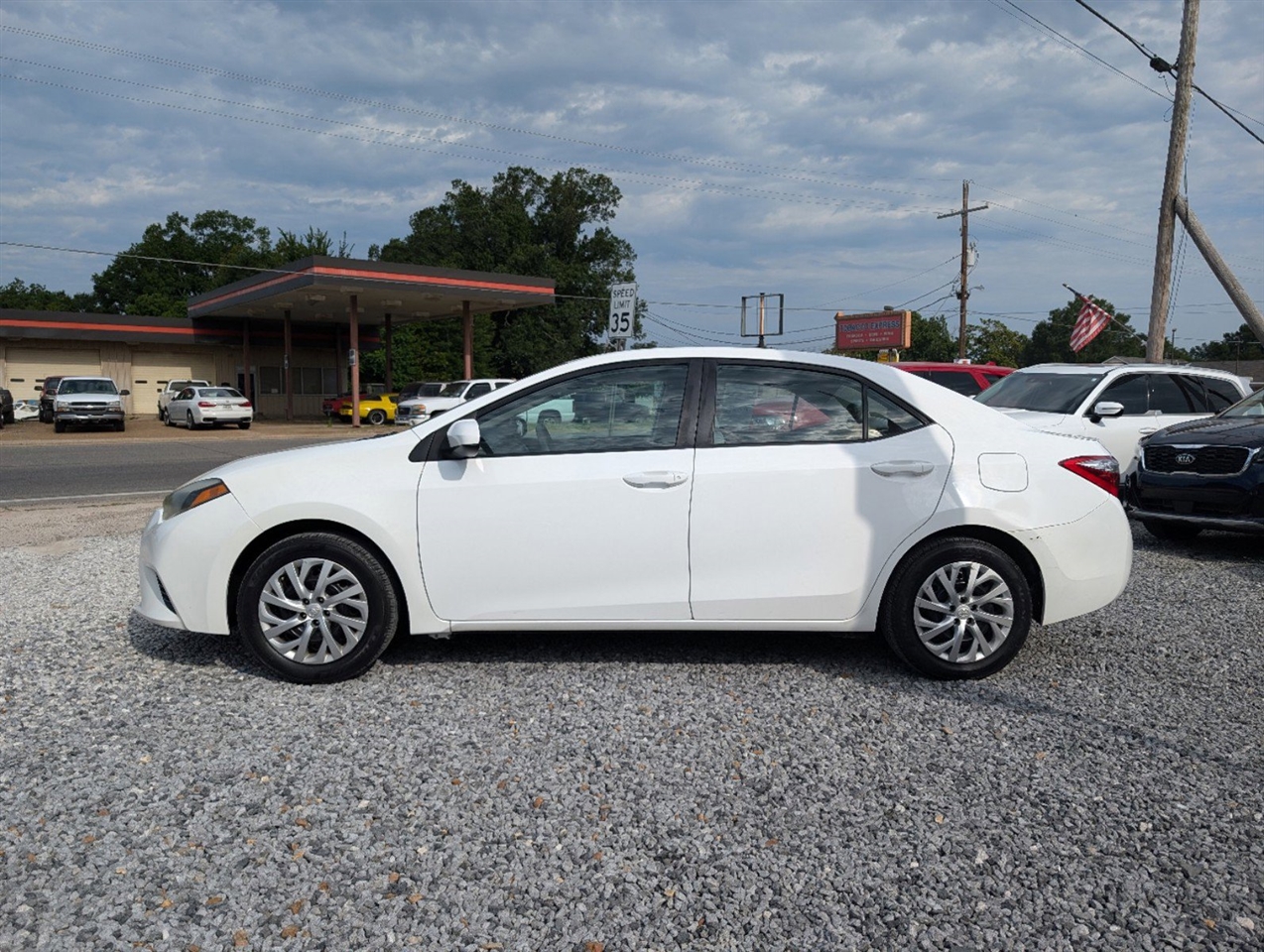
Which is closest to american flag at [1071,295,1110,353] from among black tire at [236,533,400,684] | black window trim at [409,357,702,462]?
black window trim at [409,357,702,462]

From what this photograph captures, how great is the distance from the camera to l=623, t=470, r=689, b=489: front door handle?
4445 millimetres

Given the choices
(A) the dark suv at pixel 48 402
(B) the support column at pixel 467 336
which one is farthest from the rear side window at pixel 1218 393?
(A) the dark suv at pixel 48 402

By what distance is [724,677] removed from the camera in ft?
15.3

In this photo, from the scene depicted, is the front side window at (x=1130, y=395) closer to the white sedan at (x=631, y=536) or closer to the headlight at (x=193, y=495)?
the white sedan at (x=631, y=536)

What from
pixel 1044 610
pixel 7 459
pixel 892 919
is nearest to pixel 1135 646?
pixel 1044 610

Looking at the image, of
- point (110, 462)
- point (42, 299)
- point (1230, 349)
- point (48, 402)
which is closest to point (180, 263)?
point (42, 299)

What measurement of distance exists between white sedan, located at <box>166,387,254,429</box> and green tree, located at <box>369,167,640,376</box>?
86.5ft

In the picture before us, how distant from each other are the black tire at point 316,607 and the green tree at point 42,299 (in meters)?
96.0

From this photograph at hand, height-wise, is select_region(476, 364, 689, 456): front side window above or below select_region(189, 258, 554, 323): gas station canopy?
below

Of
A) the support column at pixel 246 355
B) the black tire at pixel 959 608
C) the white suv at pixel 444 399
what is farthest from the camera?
the support column at pixel 246 355

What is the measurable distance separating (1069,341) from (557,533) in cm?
10535

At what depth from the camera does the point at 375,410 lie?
3659 cm

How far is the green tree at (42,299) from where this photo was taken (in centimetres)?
8788

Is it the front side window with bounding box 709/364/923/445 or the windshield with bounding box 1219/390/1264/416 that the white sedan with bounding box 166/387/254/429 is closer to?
the windshield with bounding box 1219/390/1264/416
